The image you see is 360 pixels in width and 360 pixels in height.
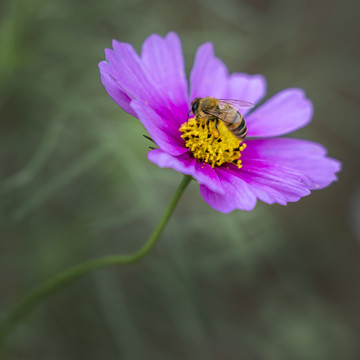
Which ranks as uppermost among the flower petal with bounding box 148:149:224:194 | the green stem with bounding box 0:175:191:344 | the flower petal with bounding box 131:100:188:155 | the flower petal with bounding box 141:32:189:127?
the flower petal with bounding box 141:32:189:127

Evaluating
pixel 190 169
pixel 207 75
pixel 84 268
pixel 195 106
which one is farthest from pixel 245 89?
pixel 84 268

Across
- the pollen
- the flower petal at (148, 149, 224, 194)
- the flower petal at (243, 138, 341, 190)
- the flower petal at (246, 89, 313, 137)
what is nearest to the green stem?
the flower petal at (148, 149, 224, 194)

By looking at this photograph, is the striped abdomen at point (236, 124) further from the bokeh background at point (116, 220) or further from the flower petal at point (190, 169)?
the bokeh background at point (116, 220)

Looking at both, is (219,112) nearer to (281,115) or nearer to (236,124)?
(236,124)

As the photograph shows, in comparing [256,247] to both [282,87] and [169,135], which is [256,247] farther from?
[169,135]

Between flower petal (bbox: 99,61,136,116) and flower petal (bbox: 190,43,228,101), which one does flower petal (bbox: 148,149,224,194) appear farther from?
flower petal (bbox: 190,43,228,101)

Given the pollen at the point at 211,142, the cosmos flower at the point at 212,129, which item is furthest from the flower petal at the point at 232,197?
A: the pollen at the point at 211,142

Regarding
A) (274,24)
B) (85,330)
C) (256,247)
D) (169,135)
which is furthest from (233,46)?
(85,330)
